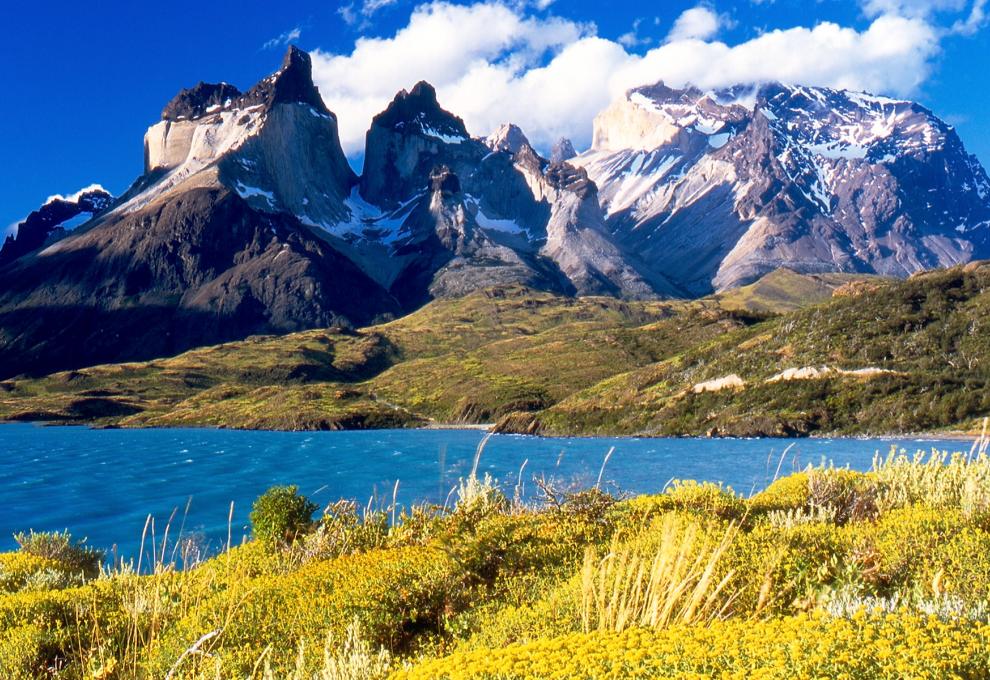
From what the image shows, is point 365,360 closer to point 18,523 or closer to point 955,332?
point 955,332

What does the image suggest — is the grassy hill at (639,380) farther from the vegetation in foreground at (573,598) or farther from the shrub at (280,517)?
the vegetation in foreground at (573,598)

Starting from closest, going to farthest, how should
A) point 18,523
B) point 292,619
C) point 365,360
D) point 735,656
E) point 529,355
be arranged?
point 735,656 < point 292,619 < point 18,523 < point 529,355 < point 365,360

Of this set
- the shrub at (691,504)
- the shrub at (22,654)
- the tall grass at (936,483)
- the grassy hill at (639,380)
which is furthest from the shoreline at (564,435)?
the shrub at (22,654)

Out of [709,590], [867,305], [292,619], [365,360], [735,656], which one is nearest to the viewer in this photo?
[735,656]

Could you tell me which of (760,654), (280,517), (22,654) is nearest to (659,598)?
(760,654)

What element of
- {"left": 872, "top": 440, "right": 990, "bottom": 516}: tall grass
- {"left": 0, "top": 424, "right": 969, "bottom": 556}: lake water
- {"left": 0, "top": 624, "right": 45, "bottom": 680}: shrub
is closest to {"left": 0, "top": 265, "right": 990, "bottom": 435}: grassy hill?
{"left": 0, "top": 424, "right": 969, "bottom": 556}: lake water

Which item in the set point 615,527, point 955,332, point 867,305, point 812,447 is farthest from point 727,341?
point 615,527
